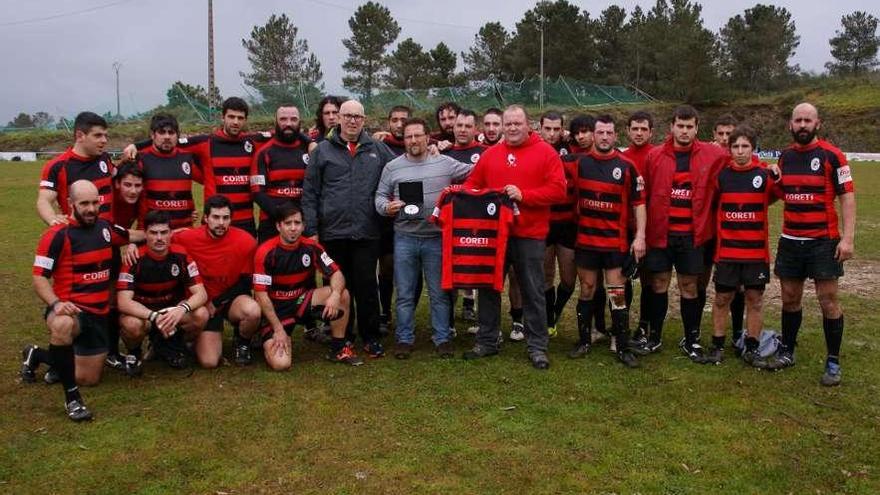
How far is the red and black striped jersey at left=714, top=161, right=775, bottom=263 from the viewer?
19.7 feet

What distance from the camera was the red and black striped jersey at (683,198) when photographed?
617 cm

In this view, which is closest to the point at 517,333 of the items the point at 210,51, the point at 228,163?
the point at 228,163

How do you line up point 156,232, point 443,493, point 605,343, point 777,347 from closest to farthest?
point 443,493 → point 156,232 → point 777,347 → point 605,343

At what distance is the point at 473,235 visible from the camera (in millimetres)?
6074

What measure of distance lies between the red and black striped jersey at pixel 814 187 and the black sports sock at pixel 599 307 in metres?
1.71

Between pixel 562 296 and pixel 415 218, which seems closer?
pixel 415 218

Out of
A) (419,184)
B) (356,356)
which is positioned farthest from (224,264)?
(419,184)

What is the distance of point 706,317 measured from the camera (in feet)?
26.2

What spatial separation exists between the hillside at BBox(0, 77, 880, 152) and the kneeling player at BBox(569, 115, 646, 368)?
36536 millimetres

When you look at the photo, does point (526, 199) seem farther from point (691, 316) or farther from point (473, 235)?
point (691, 316)

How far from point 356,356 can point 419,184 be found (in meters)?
1.59

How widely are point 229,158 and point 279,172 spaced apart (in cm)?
50

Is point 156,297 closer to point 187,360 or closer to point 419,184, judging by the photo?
point 187,360

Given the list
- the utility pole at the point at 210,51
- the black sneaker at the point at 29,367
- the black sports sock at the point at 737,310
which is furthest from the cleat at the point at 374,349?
the utility pole at the point at 210,51
